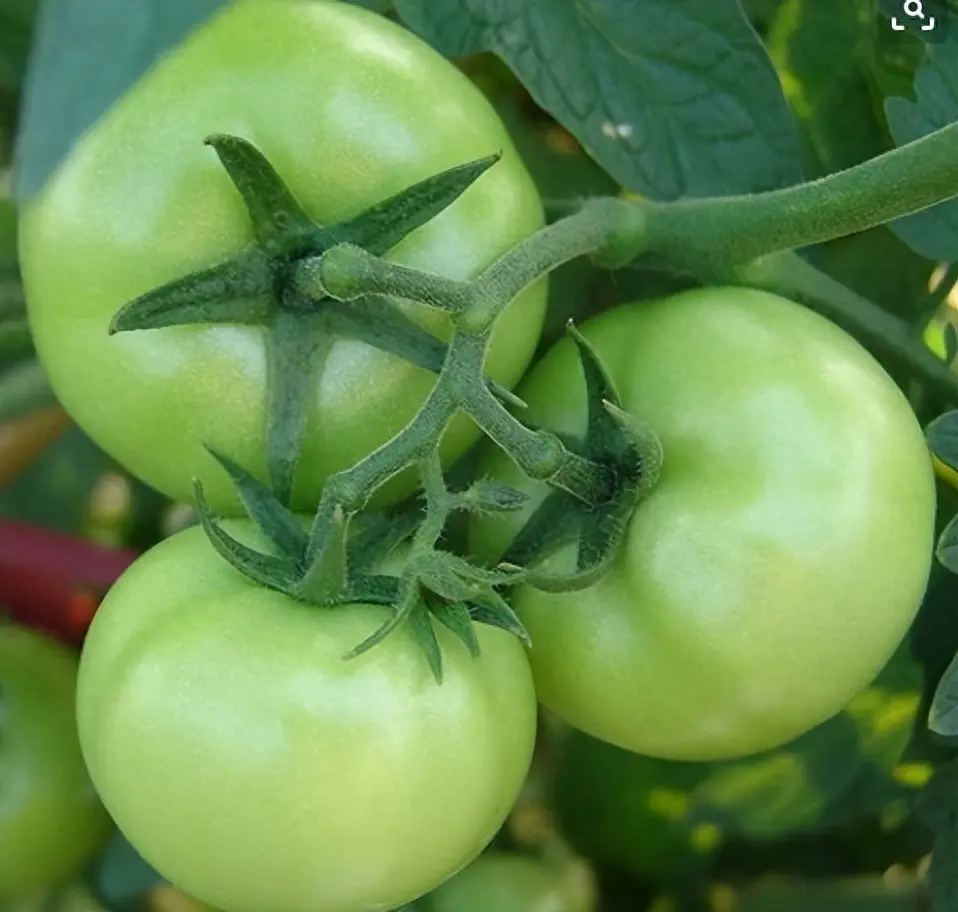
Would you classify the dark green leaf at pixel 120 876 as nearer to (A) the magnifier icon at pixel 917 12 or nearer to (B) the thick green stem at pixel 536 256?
(B) the thick green stem at pixel 536 256

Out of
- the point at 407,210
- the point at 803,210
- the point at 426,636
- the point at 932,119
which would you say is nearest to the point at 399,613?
the point at 426,636

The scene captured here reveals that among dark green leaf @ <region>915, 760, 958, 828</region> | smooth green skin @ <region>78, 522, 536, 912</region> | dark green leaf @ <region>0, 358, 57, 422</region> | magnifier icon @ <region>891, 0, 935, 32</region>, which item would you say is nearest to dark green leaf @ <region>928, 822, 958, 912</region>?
dark green leaf @ <region>915, 760, 958, 828</region>

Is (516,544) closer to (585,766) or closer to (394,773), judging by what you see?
(394,773)

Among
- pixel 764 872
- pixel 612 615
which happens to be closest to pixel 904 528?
pixel 612 615

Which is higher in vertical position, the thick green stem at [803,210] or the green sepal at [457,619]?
the thick green stem at [803,210]

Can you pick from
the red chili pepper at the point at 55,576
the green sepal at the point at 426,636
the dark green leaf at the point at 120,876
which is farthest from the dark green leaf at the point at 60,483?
the green sepal at the point at 426,636
